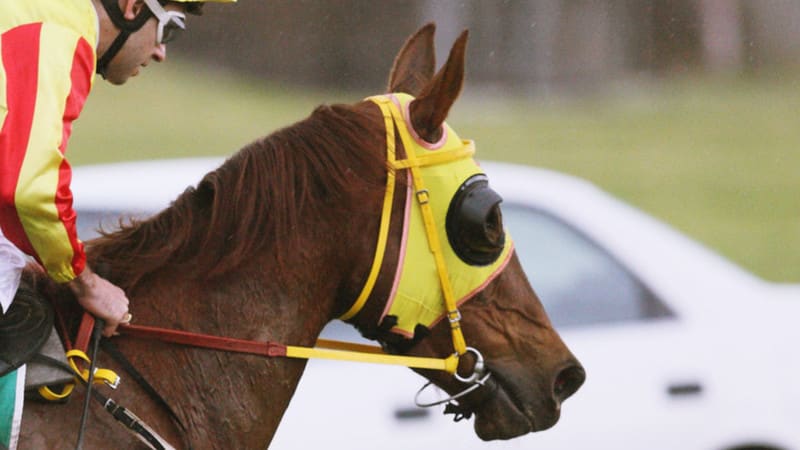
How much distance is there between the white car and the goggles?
2.56 metres

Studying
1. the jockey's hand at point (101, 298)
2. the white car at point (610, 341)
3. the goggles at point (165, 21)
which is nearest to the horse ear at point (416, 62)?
the goggles at point (165, 21)

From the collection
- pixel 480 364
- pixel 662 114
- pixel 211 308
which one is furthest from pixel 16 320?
pixel 662 114

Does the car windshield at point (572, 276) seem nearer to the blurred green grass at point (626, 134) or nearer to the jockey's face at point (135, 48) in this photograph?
the jockey's face at point (135, 48)

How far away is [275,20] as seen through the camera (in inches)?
850

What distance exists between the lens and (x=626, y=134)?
21625 millimetres

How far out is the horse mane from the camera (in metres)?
3.23

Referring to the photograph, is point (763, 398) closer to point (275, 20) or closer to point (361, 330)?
point (361, 330)

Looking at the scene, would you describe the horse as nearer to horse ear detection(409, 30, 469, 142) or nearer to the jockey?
horse ear detection(409, 30, 469, 142)

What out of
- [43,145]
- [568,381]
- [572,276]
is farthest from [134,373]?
[572,276]

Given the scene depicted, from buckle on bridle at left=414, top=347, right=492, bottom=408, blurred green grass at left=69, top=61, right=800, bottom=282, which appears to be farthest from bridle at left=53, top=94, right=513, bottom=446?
blurred green grass at left=69, top=61, right=800, bottom=282

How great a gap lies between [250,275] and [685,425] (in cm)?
306

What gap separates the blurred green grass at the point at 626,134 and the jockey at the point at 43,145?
13.2 meters

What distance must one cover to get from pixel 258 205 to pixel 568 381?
96 centimetres

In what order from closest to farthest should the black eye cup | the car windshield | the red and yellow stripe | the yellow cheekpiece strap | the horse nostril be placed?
the red and yellow stripe
the yellow cheekpiece strap
the black eye cup
the horse nostril
the car windshield
